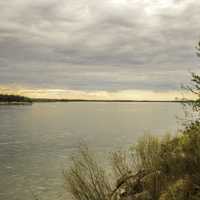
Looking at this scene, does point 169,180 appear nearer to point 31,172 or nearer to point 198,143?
point 198,143

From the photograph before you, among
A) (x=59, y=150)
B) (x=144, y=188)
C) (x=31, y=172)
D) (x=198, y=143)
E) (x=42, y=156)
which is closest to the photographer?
(x=198, y=143)

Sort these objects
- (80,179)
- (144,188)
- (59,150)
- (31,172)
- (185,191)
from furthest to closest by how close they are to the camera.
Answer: (59,150) → (31,172) → (80,179) → (144,188) → (185,191)

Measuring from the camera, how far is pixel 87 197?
37.6ft

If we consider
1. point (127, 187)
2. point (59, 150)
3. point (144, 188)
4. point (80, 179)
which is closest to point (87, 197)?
point (80, 179)

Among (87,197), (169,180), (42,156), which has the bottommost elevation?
(42,156)

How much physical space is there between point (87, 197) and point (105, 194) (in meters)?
0.67

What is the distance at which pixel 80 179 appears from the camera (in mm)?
11430

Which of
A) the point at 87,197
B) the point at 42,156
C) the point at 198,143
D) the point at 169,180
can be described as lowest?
the point at 42,156

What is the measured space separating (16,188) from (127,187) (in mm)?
12286

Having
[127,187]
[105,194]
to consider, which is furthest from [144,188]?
[105,194]

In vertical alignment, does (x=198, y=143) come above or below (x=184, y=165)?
above

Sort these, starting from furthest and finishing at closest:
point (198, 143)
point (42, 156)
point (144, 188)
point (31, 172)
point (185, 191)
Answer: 1. point (42, 156)
2. point (31, 172)
3. point (144, 188)
4. point (198, 143)
5. point (185, 191)

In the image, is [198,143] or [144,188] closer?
[198,143]

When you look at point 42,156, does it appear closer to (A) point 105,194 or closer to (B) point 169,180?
(A) point 105,194
